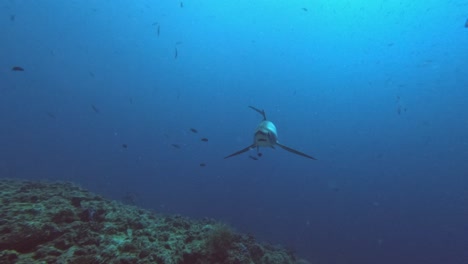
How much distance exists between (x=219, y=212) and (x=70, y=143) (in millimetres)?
60320

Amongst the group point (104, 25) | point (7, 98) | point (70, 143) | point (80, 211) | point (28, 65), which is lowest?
point (80, 211)

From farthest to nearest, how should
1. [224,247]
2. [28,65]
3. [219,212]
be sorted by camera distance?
[28,65] → [219,212] → [224,247]

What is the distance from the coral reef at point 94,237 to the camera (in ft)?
13.3

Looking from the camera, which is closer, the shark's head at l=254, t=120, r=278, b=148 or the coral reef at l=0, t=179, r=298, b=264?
the coral reef at l=0, t=179, r=298, b=264

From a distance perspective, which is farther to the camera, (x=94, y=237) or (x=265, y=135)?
(x=265, y=135)

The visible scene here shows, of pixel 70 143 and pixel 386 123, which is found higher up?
pixel 386 123

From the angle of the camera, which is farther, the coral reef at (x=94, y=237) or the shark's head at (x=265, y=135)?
the shark's head at (x=265, y=135)

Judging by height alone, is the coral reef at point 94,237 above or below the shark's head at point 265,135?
below

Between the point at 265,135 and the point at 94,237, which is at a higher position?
the point at 265,135

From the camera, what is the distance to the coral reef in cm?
405

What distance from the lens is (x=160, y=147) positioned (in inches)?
3191

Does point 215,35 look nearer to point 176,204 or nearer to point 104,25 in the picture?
point 104,25

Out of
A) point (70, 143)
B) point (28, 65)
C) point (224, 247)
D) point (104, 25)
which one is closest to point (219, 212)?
point (224, 247)

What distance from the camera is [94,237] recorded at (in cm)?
458
